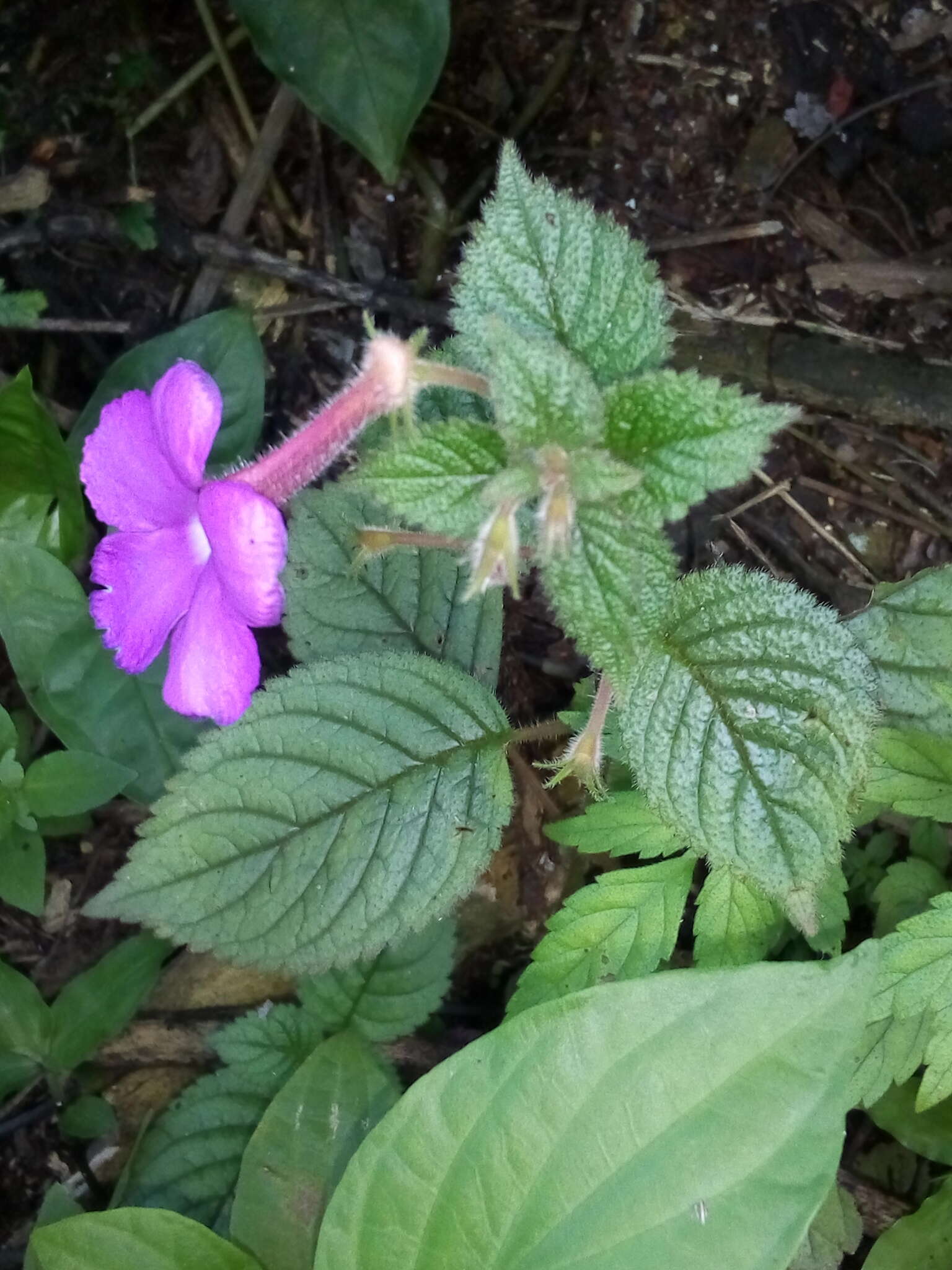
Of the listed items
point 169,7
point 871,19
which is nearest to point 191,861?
point 169,7

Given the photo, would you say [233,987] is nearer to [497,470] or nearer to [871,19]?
[497,470]

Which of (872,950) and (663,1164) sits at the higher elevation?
(872,950)

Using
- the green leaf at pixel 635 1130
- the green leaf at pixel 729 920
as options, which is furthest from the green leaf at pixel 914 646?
the green leaf at pixel 635 1130

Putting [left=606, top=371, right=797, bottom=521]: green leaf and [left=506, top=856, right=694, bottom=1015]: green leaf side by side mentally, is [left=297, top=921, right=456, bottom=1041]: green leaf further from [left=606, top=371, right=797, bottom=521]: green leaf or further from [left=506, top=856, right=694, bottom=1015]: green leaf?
[left=606, top=371, right=797, bottom=521]: green leaf

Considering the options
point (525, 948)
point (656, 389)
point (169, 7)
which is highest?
point (169, 7)

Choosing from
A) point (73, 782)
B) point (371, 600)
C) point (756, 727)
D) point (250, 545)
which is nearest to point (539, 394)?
point (250, 545)

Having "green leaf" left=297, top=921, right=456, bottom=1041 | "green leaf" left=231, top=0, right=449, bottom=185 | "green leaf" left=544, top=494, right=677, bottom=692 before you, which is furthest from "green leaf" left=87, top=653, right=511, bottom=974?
"green leaf" left=231, top=0, right=449, bottom=185

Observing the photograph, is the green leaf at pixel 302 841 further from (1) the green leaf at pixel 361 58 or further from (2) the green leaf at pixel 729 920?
(1) the green leaf at pixel 361 58
